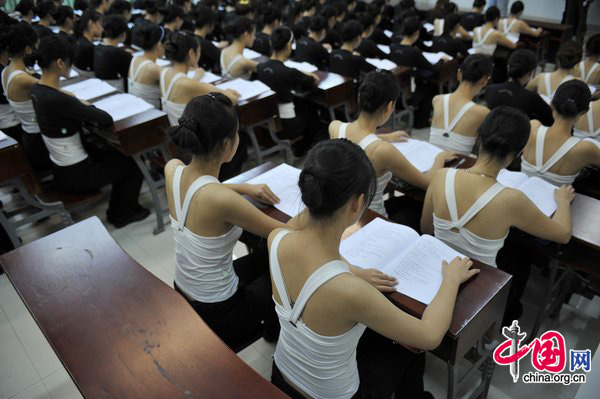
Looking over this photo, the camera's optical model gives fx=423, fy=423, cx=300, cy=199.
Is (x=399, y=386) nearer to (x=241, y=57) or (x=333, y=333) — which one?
(x=333, y=333)

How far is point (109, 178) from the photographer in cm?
275

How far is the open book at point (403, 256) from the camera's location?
1.24 metres

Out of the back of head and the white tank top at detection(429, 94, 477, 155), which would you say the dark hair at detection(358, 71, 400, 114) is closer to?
the white tank top at detection(429, 94, 477, 155)

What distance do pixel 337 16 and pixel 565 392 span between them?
5147mm

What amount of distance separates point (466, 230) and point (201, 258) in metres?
0.95

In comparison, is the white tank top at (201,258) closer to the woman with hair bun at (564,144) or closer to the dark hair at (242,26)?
the woman with hair bun at (564,144)

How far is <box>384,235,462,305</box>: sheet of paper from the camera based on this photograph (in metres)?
1.22

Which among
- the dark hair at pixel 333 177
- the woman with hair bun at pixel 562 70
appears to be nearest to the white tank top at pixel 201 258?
the dark hair at pixel 333 177

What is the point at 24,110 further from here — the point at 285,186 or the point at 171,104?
the point at 285,186

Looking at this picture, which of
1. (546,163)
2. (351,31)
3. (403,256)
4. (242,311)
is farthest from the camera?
(351,31)

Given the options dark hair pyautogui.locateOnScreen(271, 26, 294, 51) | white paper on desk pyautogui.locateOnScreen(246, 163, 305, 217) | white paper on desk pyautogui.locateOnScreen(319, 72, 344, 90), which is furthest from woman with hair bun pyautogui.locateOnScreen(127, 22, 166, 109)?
white paper on desk pyautogui.locateOnScreen(246, 163, 305, 217)

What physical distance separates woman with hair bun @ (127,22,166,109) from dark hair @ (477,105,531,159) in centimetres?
252

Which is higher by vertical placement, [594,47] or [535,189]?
[594,47]

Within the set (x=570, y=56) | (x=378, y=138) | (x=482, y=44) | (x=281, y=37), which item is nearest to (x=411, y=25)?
(x=482, y=44)
